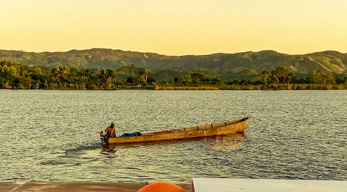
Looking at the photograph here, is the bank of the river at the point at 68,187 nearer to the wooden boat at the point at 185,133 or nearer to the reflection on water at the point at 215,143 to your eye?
the reflection on water at the point at 215,143

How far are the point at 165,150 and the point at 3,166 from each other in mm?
12122

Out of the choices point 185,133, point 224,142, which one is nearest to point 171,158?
point 185,133

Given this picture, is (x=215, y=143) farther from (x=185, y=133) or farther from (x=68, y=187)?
(x=68, y=187)

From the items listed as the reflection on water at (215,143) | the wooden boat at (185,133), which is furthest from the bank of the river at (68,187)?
the wooden boat at (185,133)

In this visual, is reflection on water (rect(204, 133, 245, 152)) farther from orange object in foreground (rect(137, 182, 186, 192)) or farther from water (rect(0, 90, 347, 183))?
orange object in foreground (rect(137, 182, 186, 192))

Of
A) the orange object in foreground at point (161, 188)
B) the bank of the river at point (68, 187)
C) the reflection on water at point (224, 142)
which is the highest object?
the orange object in foreground at point (161, 188)

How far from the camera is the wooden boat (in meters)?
37.3

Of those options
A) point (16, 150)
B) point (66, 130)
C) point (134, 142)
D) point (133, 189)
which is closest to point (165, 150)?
point (134, 142)

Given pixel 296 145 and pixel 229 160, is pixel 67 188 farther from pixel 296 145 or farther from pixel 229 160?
pixel 296 145

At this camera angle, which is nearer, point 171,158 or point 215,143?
point 171,158

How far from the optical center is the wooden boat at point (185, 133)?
3728 cm

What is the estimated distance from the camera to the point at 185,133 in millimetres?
41562

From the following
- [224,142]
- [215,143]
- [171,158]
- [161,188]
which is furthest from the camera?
[224,142]

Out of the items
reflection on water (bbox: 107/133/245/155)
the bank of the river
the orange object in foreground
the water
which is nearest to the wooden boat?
reflection on water (bbox: 107/133/245/155)
